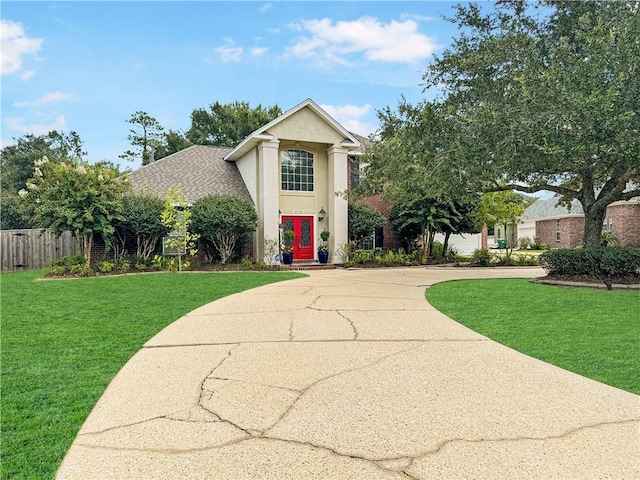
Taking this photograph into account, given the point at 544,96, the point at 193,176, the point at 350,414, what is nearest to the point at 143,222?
the point at 193,176

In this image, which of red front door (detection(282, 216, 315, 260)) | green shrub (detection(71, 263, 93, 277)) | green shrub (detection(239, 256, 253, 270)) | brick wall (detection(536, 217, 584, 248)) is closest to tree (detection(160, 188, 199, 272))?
green shrub (detection(239, 256, 253, 270))

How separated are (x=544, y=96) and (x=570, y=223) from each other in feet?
80.2

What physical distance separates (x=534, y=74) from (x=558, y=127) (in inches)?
54.1

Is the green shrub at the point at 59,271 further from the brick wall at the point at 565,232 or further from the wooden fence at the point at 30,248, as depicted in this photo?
the brick wall at the point at 565,232

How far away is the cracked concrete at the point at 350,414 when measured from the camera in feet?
8.13

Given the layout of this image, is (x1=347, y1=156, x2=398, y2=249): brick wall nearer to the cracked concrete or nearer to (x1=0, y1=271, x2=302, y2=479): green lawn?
(x1=0, y1=271, x2=302, y2=479): green lawn

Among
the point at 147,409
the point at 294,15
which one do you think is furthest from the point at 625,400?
the point at 294,15

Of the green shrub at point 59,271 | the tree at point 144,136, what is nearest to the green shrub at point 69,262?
the green shrub at point 59,271

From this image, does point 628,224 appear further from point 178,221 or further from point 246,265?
point 178,221

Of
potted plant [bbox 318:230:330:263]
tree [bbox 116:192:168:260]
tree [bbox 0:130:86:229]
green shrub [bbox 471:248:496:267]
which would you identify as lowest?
green shrub [bbox 471:248:496:267]

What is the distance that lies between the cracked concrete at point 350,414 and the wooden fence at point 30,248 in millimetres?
14216

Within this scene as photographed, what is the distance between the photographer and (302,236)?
62.0 ft

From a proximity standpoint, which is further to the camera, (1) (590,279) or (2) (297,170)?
(2) (297,170)

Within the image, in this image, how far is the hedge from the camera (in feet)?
35.2
